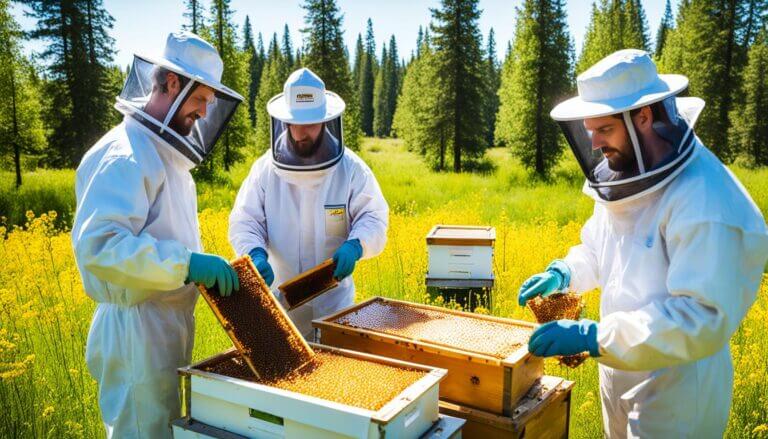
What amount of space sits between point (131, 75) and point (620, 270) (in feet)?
9.35

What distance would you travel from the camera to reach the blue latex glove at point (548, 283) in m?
3.26

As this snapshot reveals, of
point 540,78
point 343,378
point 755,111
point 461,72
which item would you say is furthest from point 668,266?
point 755,111

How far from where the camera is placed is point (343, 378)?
7.76 ft

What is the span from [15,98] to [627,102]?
19.5 meters

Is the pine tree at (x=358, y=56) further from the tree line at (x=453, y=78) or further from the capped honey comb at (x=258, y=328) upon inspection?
the capped honey comb at (x=258, y=328)

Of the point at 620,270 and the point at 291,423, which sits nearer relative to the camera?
the point at 291,423

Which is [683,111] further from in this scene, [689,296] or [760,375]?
[760,375]

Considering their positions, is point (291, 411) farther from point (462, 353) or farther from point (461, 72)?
point (461, 72)

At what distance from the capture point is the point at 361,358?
2.62 metres

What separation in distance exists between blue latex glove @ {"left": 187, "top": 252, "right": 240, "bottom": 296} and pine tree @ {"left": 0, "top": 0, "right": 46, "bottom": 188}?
17.7m

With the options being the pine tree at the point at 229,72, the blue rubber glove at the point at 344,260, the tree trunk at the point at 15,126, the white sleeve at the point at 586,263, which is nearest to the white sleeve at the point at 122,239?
the blue rubber glove at the point at 344,260

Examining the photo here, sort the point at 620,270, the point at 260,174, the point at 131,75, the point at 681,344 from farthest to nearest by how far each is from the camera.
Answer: the point at 260,174 < the point at 131,75 < the point at 620,270 < the point at 681,344

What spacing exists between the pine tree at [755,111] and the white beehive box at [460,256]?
27682 mm

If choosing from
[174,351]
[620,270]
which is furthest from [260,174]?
[620,270]
